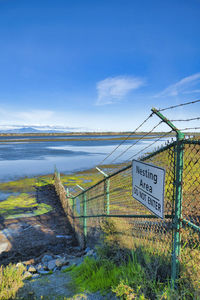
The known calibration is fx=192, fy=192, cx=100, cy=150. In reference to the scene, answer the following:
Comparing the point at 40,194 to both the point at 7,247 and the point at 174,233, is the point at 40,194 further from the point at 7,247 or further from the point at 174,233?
the point at 174,233

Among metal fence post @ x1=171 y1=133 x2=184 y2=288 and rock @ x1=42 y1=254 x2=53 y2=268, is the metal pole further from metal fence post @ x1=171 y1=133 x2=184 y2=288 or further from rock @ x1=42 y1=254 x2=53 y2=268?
rock @ x1=42 y1=254 x2=53 y2=268

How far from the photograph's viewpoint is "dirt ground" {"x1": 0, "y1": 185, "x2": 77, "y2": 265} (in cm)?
639

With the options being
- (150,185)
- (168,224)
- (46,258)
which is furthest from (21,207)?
(150,185)

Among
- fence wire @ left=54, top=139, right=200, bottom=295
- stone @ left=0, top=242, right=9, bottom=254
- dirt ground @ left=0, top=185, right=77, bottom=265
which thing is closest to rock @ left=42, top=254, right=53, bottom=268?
dirt ground @ left=0, top=185, right=77, bottom=265

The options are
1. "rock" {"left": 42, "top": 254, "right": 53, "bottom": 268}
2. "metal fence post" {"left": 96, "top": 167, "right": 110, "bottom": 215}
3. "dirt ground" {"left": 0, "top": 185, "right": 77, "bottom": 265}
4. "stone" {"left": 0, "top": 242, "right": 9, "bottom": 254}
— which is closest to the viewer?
"metal fence post" {"left": 96, "top": 167, "right": 110, "bottom": 215}

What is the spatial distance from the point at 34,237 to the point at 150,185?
22.0 feet

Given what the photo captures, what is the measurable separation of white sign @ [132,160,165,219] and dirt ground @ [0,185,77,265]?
491 centimetres

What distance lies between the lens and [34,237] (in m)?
7.40

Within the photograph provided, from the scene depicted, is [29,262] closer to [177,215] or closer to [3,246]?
[3,246]

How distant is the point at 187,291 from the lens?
6.34 feet

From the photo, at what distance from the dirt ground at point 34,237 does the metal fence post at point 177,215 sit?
4920mm

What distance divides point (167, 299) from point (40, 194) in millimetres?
11950

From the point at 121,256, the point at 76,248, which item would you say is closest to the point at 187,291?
the point at 121,256

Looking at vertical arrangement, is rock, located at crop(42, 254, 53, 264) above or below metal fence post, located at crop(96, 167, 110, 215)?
below
